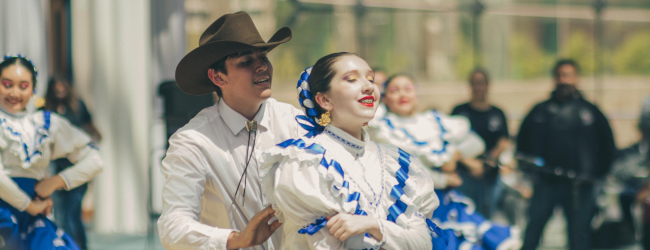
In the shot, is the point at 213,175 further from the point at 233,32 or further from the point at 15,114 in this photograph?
the point at 15,114

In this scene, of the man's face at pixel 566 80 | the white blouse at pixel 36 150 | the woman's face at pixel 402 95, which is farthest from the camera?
the man's face at pixel 566 80

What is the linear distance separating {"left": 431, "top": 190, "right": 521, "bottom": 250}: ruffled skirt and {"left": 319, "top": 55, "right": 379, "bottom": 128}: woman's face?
2141 mm

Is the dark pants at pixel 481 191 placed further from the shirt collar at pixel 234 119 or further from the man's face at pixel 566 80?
the shirt collar at pixel 234 119

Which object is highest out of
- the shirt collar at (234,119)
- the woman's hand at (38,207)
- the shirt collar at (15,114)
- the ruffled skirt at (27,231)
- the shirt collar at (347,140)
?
the shirt collar at (15,114)

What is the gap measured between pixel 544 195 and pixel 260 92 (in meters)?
3.71

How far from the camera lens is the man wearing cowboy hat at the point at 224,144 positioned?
6.47 ft

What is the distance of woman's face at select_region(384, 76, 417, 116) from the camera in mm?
4312

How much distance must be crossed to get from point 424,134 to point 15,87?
101 inches

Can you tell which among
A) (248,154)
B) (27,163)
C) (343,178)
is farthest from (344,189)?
Result: (27,163)

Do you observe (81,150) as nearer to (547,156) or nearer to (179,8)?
(179,8)

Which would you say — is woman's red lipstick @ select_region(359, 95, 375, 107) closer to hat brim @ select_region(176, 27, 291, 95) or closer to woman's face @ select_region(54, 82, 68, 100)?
hat brim @ select_region(176, 27, 291, 95)

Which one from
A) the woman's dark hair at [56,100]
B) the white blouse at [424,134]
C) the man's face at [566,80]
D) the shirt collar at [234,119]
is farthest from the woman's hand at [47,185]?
the man's face at [566,80]

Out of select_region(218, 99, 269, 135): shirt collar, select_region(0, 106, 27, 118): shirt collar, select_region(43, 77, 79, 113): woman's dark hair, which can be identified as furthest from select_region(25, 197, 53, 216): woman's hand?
select_region(43, 77, 79, 113): woman's dark hair

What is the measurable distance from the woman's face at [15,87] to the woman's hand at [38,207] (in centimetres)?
57
